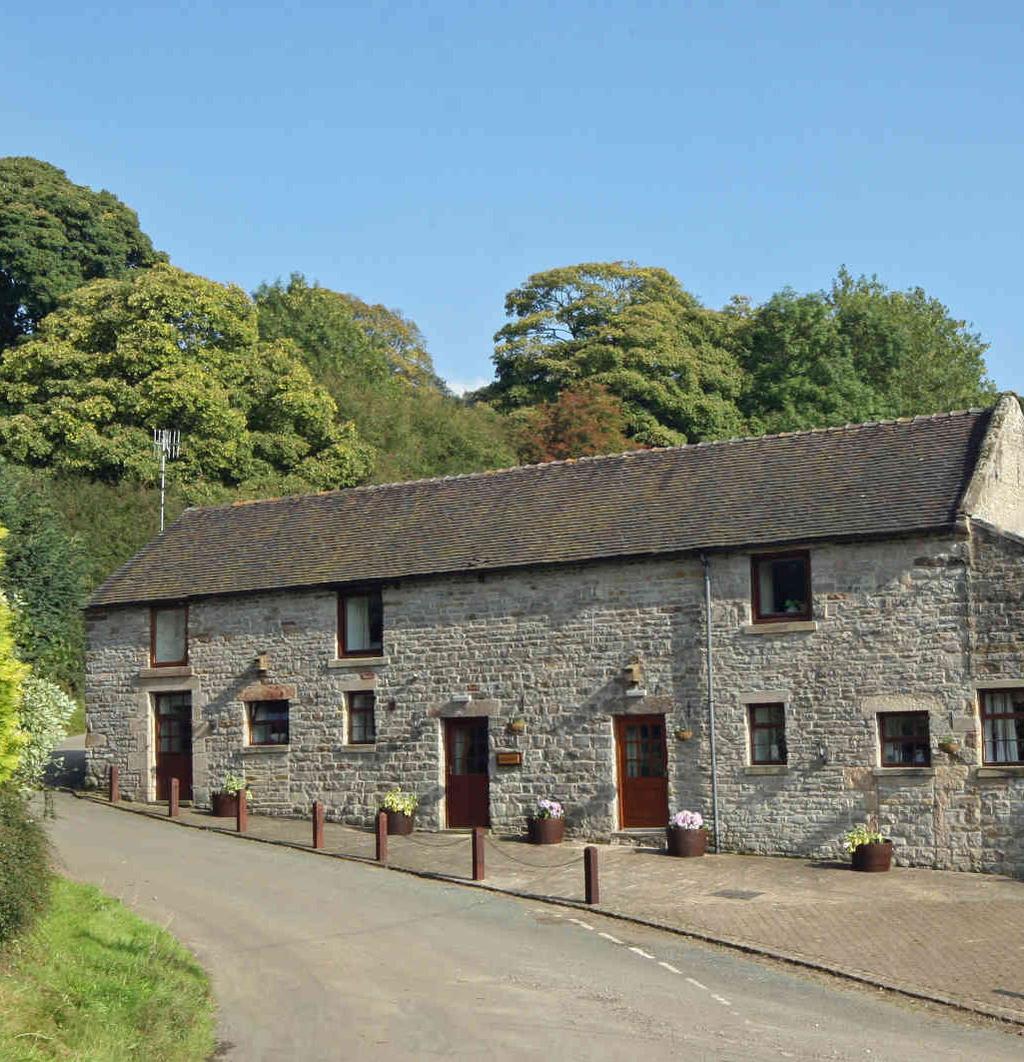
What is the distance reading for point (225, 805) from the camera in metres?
27.1

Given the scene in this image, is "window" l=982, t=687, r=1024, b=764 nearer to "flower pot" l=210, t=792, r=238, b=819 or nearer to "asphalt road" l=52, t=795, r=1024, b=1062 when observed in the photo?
"asphalt road" l=52, t=795, r=1024, b=1062

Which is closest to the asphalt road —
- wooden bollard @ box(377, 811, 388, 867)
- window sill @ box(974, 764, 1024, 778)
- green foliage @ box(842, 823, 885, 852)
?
wooden bollard @ box(377, 811, 388, 867)

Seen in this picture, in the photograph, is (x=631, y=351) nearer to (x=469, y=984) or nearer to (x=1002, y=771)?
(x=1002, y=771)

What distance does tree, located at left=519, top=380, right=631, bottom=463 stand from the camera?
48562mm

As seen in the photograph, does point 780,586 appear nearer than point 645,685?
Yes

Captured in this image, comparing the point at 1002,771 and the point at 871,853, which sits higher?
the point at 1002,771

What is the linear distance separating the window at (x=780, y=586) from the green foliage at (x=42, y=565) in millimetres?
19121

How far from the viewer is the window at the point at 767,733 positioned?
896 inches

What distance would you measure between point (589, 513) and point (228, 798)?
9.21 meters

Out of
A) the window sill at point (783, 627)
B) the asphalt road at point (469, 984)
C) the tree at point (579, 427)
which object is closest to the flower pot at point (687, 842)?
the window sill at point (783, 627)

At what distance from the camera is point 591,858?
1897 cm

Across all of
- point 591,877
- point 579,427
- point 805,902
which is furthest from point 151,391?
point 805,902

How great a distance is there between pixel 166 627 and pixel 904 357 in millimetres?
31710

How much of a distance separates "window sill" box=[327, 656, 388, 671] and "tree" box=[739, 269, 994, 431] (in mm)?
26341
